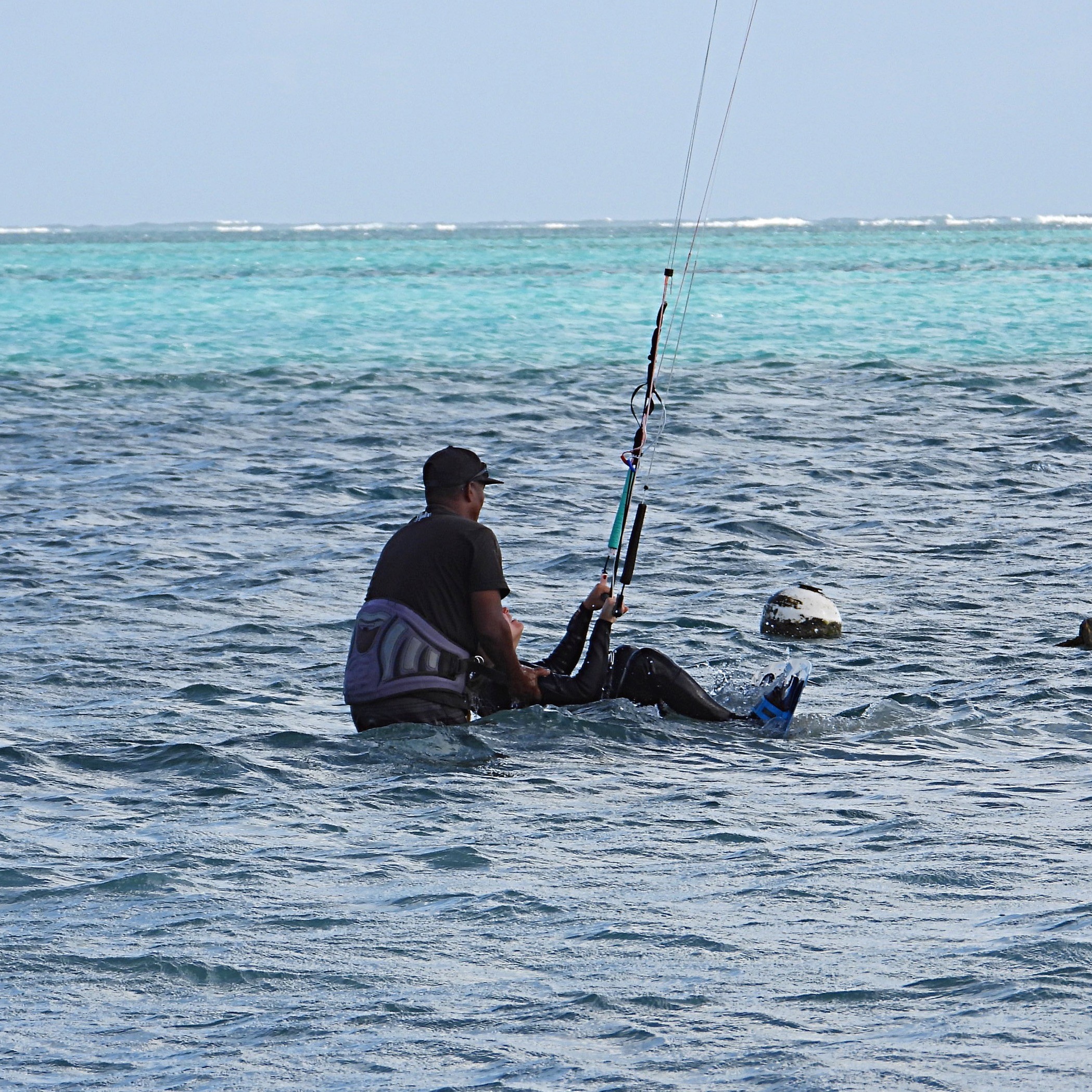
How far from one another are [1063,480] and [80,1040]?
13.6 metres

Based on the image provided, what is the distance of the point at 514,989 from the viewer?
18.0 feet

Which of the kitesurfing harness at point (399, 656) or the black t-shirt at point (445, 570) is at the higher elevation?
the black t-shirt at point (445, 570)

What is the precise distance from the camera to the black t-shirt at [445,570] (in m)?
8.32

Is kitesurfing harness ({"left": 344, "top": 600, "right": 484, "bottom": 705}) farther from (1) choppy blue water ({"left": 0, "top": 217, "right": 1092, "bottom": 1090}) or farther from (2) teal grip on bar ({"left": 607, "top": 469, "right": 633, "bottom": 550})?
(2) teal grip on bar ({"left": 607, "top": 469, "right": 633, "bottom": 550})

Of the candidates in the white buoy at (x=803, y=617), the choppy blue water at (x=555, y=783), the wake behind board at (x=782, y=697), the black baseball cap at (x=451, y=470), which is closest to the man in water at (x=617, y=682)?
the wake behind board at (x=782, y=697)

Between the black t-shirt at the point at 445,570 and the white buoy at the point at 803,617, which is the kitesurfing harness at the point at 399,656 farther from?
the white buoy at the point at 803,617

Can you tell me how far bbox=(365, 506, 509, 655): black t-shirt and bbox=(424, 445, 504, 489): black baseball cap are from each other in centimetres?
18

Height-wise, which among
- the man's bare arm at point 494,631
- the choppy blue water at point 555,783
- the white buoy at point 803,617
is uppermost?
the man's bare arm at point 494,631

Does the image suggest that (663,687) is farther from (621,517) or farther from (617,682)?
(621,517)

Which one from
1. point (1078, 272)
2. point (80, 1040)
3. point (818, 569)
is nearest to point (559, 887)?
point (80, 1040)

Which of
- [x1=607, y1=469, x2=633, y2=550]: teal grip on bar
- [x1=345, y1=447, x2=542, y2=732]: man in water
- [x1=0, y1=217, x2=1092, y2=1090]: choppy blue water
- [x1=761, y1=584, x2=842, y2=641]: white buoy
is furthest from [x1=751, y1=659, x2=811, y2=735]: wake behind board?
[x1=761, y1=584, x2=842, y2=641]: white buoy

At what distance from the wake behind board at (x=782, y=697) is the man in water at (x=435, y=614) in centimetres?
129

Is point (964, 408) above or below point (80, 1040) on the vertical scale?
above

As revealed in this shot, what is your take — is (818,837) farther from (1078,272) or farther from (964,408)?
(1078,272)
